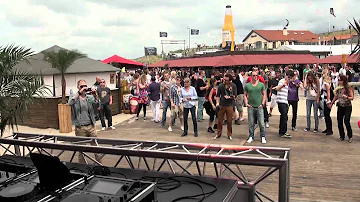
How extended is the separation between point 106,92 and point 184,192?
306 inches

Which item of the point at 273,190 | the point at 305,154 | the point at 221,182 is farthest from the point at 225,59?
the point at 221,182

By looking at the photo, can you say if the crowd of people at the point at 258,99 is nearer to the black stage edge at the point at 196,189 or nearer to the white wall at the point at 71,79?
the white wall at the point at 71,79

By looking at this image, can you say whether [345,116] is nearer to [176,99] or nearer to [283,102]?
[283,102]

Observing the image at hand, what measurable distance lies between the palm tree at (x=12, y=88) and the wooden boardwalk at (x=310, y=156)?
3.55 meters

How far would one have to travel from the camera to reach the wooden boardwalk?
16.6 ft

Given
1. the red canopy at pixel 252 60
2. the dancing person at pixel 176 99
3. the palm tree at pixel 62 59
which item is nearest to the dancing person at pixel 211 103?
the dancing person at pixel 176 99

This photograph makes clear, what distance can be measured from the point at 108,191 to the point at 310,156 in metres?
5.55

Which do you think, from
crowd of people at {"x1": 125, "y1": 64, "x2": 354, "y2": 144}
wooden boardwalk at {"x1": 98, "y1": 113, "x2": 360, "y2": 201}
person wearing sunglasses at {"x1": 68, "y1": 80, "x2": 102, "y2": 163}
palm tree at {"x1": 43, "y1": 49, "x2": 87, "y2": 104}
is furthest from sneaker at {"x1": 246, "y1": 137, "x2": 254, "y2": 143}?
palm tree at {"x1": 43, "y1": 49, "x2": 87, "y2": 104}

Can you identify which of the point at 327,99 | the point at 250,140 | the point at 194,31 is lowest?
the point at 250,140

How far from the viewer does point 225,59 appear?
2912cm

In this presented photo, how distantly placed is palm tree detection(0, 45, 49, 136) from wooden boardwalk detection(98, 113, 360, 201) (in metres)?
3.55

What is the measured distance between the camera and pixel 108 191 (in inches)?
96.4

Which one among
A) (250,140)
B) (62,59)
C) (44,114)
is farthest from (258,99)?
(44,114)

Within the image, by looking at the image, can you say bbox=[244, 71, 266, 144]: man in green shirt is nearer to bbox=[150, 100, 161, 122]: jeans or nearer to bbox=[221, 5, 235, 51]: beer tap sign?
bbox=[150, 100, 161, 122]: jeans
